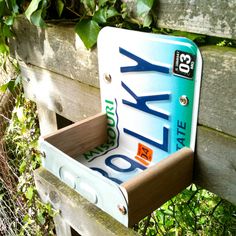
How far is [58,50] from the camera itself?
102 centimetres

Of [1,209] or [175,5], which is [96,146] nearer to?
[175,5]

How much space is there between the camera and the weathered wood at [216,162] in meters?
0.69

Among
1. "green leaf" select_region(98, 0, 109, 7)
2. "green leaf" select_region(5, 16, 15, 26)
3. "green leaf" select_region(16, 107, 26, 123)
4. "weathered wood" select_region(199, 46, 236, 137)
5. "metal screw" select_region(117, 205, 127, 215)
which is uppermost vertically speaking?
"green leaf" select_region(98, 0, 109, 7)

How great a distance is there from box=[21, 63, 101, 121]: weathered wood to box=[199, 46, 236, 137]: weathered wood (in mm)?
372

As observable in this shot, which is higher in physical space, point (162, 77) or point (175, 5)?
point (175, 5)

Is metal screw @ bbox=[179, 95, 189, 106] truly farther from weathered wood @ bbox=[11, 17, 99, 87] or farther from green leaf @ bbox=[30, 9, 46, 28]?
green leaf @ bbox=[30, 9, 46, 28]

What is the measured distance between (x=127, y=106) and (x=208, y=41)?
269 mm

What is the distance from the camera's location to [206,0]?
63 centimetres

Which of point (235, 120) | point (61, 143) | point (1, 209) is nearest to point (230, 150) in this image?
point (235, 120)

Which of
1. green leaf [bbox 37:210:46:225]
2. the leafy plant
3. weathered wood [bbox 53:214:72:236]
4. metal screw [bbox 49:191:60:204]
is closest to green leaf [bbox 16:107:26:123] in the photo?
the leafy plant

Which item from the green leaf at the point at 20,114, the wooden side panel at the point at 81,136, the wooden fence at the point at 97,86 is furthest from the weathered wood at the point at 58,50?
the green leaf at the point at 20,114

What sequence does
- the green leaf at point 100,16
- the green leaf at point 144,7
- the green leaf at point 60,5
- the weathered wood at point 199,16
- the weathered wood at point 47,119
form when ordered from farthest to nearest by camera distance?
the weathered wood at point 47,119 → the green leaf at point 60,5 → the green leaf at point 100,16 → the green leaf at point 144,7 → the weathered wood at point 199,16

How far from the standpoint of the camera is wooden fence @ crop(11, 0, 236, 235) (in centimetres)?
64

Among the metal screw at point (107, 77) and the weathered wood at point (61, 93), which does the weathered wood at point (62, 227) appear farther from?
the metal screw at point (107, 77)
